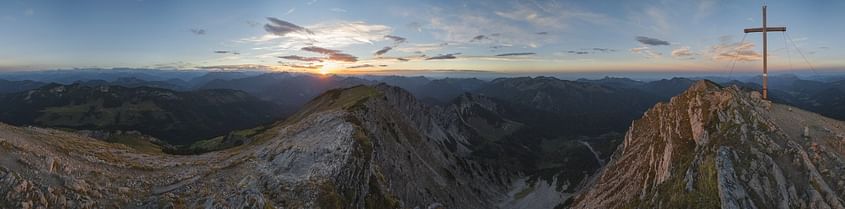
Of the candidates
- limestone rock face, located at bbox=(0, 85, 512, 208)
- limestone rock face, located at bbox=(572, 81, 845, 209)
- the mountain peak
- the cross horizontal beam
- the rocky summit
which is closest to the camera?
limestone rock face, located at bbox=(0, 85, 512, 208)

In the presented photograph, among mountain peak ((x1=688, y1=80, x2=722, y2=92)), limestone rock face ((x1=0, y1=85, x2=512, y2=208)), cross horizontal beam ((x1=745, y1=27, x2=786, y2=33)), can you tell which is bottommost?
limestone rock face ((x1=0, y1=85, x2=512, y2=208))

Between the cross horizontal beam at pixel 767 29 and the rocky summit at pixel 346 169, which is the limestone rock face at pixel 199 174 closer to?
the rocky summit at pixel 346 169

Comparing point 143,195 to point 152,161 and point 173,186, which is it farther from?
point 152,161

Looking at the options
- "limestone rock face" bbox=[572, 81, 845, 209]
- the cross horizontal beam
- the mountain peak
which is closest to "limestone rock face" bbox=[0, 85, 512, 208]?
"limestone rock face" bbox=[572, 81, 845, 209]

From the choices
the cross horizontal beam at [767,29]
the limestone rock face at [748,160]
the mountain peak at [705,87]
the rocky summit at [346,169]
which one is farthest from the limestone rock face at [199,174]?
the mountain peak at [705,87]

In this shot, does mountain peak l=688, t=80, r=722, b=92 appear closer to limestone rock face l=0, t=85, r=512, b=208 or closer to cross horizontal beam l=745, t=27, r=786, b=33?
cross horizontal beam l=745, t=27, r=786, b=33

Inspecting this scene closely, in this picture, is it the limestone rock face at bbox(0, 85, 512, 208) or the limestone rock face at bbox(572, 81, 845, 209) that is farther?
the limestone rock face at bbox(572, 81, 845, 209)

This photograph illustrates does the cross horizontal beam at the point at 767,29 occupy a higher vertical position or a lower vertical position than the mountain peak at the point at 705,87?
higher

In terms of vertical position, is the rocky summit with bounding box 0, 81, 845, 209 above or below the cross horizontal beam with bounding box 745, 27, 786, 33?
below
